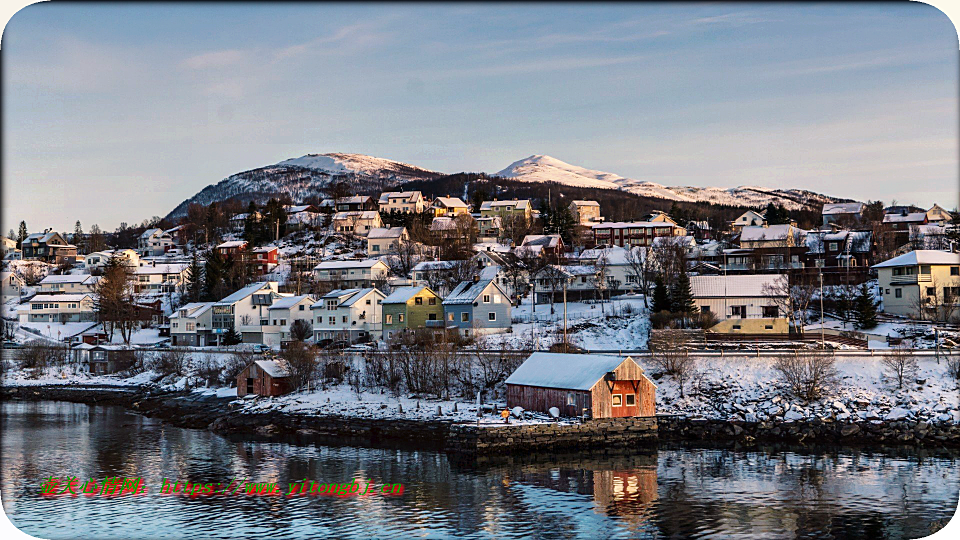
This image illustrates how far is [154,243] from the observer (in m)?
111

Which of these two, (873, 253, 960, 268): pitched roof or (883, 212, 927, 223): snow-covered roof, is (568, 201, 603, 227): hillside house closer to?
(883, 212, 927, 223): snow-covered roof

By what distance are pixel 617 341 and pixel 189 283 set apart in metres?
47.5

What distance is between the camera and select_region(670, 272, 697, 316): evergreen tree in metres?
46.8

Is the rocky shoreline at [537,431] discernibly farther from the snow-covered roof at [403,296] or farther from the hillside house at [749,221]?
the hillside house at [749,221]

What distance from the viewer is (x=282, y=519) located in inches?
814

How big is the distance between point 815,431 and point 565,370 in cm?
978

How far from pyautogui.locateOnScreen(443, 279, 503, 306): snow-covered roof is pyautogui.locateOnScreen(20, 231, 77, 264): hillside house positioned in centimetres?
7196

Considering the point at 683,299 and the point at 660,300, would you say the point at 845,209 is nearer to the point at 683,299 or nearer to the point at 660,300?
the point at 660,300

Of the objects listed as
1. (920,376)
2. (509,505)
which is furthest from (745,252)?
(509,505)

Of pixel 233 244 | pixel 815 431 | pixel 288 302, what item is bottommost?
pixel 815 431

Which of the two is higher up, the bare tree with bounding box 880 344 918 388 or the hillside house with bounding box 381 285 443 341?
the hillside house with bounding box 381 285 443 341

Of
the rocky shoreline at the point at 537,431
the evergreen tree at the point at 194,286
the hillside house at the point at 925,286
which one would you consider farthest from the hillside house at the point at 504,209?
the rocky shoreline at the point at 537,431

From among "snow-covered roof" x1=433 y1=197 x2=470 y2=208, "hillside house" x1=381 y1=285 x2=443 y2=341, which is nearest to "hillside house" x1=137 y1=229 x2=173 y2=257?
"snow-covered roof" x1=433 y1=197 x2=470 y2=208

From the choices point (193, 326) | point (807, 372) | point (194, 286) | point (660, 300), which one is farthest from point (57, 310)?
point (807, 372)
